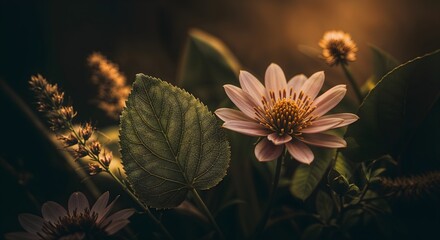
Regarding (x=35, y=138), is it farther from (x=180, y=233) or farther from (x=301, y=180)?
(x=301, y=180)

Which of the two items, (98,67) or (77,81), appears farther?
(77,81)

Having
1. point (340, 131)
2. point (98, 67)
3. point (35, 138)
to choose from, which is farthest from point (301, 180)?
point (35, 138)

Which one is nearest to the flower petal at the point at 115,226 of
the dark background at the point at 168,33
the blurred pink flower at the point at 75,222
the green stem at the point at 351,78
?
the blurred pink flower at the point at 75,222

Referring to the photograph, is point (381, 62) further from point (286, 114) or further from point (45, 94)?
point (45, 94)

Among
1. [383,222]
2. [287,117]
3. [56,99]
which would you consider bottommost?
[383,222]

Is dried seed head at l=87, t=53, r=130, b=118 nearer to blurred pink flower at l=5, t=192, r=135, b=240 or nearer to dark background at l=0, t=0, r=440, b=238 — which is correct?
blurred pink flower at l=5, t=192, r=135, b=240

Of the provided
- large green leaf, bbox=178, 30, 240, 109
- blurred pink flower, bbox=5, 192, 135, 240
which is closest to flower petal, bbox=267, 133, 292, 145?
blurred pink flower, bbox=5, 192, 135, 240

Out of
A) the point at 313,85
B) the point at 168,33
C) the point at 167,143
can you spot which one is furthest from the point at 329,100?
the point at 168,33
